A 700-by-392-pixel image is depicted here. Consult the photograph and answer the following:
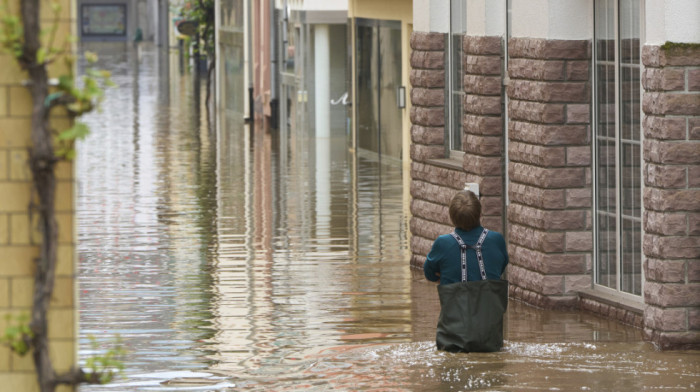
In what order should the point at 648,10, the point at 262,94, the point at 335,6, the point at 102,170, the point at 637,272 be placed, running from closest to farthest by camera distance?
the point at 648,10
the point at 637,272
the point at 102,170
the point at 335,6
the point at 262,94

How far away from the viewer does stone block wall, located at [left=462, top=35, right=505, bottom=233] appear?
537 inches

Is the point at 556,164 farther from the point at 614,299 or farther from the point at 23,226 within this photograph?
the point at 23,226

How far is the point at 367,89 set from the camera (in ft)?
98.4

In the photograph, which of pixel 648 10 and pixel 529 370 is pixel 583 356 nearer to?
pixel 529 370

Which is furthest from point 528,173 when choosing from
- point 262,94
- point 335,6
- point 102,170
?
point 262,94

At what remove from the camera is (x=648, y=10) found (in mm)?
10922

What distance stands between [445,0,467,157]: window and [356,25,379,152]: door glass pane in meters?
13.9

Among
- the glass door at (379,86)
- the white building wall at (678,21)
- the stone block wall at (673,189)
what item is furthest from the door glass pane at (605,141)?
the glass door at (379,86)

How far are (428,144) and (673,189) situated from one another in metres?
4.85

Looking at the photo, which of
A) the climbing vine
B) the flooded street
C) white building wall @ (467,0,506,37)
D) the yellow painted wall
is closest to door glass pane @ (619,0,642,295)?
the flooded street

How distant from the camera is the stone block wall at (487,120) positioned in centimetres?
1365

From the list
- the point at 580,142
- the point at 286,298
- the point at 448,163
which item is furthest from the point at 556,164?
the point at 286,298

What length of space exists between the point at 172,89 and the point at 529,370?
1828 inches

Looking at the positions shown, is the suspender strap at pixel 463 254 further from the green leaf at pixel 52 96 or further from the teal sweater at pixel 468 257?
the green leaf at pixel 52 96
